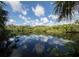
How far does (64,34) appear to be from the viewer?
1.47 m

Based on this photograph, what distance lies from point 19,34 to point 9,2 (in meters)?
0.30

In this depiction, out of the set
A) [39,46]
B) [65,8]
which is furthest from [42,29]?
[65,8]

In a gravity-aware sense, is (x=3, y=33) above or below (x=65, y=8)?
below

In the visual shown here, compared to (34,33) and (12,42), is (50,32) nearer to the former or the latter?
(34,33)

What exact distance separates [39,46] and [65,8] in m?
0.41

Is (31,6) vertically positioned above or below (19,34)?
above

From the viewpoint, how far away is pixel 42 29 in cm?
148

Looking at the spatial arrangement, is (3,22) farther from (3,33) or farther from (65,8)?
(65,8)

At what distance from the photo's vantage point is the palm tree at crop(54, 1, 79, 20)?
1.48 meters

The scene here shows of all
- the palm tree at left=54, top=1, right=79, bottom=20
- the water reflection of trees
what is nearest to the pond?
the water reflection of trees

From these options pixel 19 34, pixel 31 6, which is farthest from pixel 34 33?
pixel 31 6

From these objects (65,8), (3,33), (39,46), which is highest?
(65,8)

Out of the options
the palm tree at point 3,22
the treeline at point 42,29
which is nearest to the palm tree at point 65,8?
the treeline at point 42,29

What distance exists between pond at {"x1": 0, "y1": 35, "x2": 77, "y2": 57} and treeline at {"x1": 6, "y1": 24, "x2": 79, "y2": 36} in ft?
0.12
